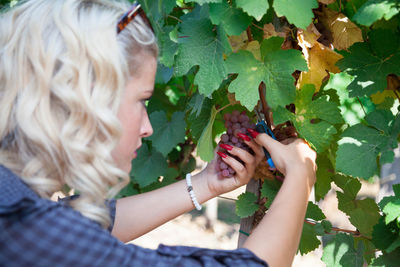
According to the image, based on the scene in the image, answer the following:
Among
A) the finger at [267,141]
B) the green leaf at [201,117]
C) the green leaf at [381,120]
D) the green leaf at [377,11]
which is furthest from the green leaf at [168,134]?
the green leaf at [377,11]

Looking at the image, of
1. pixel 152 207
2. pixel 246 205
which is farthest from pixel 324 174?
pixel 152 207

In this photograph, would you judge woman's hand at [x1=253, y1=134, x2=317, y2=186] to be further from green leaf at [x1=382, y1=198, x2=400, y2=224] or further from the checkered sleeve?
the checkered sleeve

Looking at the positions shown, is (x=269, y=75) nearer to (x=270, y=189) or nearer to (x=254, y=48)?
(x=254, y=48)

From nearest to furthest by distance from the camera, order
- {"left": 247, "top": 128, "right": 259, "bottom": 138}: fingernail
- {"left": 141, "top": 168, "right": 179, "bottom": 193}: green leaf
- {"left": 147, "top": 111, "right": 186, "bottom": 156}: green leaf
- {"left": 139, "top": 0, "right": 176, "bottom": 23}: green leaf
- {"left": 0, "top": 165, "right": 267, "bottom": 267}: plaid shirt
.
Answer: {"left": 0, "top": 165, "right": 267, "bottom": 267}: plaid shirt < {"left": 247, "top": 128, "right": 259, "bottom": 138}: fingernail < {"left": 139, "top": 0, "right": 176, "bottom": 23}: green leaf < {"left": 147, "top": 111, "right": 186, "bottom": 156}: green leaf < {"left": 141, "top": 168, "right": 179, "bottom": 193}: green leaf

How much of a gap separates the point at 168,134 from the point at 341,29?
92 cm

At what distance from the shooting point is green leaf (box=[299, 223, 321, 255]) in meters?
1.59

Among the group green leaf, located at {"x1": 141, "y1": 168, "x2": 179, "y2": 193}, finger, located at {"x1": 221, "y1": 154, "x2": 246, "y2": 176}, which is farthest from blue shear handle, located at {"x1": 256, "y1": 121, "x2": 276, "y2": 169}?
green leaf, located at {"x1": 141, "y1": 168, "x2": 179, "y2": 193}

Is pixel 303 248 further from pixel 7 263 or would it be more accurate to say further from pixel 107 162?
pixel 7 263

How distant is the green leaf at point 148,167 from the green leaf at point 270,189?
0.78 meters

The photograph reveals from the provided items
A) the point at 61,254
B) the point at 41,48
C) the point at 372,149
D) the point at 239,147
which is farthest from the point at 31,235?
the point at 372,149

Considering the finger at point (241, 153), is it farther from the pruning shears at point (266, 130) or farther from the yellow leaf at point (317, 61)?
the yellow leaf at point (317, 61)

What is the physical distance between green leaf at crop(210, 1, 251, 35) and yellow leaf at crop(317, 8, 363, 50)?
0.35m

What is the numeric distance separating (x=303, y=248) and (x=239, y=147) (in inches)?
18.9

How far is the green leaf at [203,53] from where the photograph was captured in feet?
4.23
